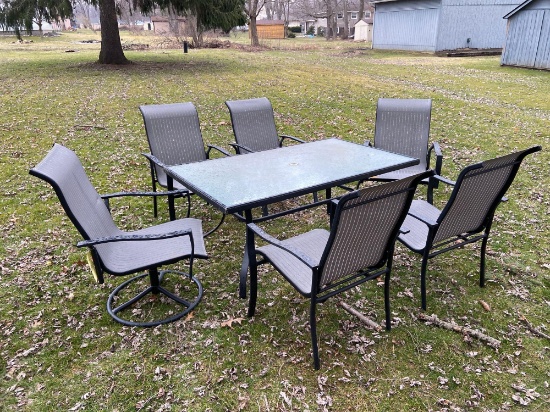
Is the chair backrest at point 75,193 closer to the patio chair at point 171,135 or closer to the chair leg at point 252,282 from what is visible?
the chair leg at point 252,282

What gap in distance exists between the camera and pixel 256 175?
3348 mm

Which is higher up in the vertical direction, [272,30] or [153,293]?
[272,30]

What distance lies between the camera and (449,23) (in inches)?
843

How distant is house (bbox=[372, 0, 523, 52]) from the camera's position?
21.3 metres

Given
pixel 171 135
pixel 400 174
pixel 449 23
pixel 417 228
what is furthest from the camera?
pixel 449 23

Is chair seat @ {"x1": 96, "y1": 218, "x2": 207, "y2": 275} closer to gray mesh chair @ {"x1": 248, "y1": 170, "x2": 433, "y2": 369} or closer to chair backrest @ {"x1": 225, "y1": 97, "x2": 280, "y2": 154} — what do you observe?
gray mesh chair @ {"x1": 248, "y1": 170, "x2": 433, "y2": 369}

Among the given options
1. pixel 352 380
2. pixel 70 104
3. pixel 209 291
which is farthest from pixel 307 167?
pixel 70 104

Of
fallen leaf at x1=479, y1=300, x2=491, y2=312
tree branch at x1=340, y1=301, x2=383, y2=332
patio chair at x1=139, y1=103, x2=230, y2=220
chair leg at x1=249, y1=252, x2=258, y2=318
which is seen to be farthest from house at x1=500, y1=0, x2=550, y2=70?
chair leg at x1=249, y1=252, x2=258, y2=318

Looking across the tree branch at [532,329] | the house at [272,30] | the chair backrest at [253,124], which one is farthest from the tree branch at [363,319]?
the house at [272,30]

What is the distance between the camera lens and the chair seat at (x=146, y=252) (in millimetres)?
2619

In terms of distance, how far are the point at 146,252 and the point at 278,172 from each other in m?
1.22

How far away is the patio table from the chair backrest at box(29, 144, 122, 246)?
0.64m

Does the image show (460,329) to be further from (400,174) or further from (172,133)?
(172,133)

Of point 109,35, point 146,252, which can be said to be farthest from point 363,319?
point 109,35
